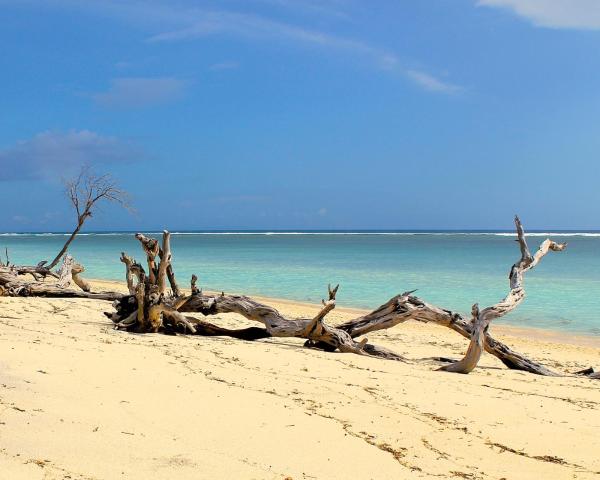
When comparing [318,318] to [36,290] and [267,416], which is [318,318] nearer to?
[267,416]

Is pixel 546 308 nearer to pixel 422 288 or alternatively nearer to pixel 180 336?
pixel 422 288

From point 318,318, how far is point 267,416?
3.80 meters

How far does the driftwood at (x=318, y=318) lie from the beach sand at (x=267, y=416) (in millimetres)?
479

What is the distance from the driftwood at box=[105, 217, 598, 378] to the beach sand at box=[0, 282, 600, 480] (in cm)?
48

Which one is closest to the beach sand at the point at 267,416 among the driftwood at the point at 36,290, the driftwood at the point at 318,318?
the driftwood at the point at 318,318

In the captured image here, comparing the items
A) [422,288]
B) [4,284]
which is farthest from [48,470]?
[422,288]

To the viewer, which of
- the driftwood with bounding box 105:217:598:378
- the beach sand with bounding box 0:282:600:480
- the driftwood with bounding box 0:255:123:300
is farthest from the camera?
the driftwood with bounding box 0:255:123:300

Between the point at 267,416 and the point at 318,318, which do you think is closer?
the point at 267,416

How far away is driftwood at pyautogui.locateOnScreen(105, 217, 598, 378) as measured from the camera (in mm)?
8242

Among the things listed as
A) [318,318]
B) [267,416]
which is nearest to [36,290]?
[318,318]

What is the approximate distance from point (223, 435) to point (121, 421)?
714 mm

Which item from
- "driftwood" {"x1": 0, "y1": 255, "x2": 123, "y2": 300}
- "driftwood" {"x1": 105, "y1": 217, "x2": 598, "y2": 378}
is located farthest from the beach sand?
"driftwood" {"x1": 0, "y1": 255, "x2": 123, "y2": 300}

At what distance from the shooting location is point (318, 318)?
8.48 metres

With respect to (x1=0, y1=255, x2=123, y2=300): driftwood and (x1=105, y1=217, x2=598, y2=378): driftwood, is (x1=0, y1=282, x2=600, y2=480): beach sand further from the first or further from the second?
(x1=0, y1=255, x2=123, y2=300): driftwood
